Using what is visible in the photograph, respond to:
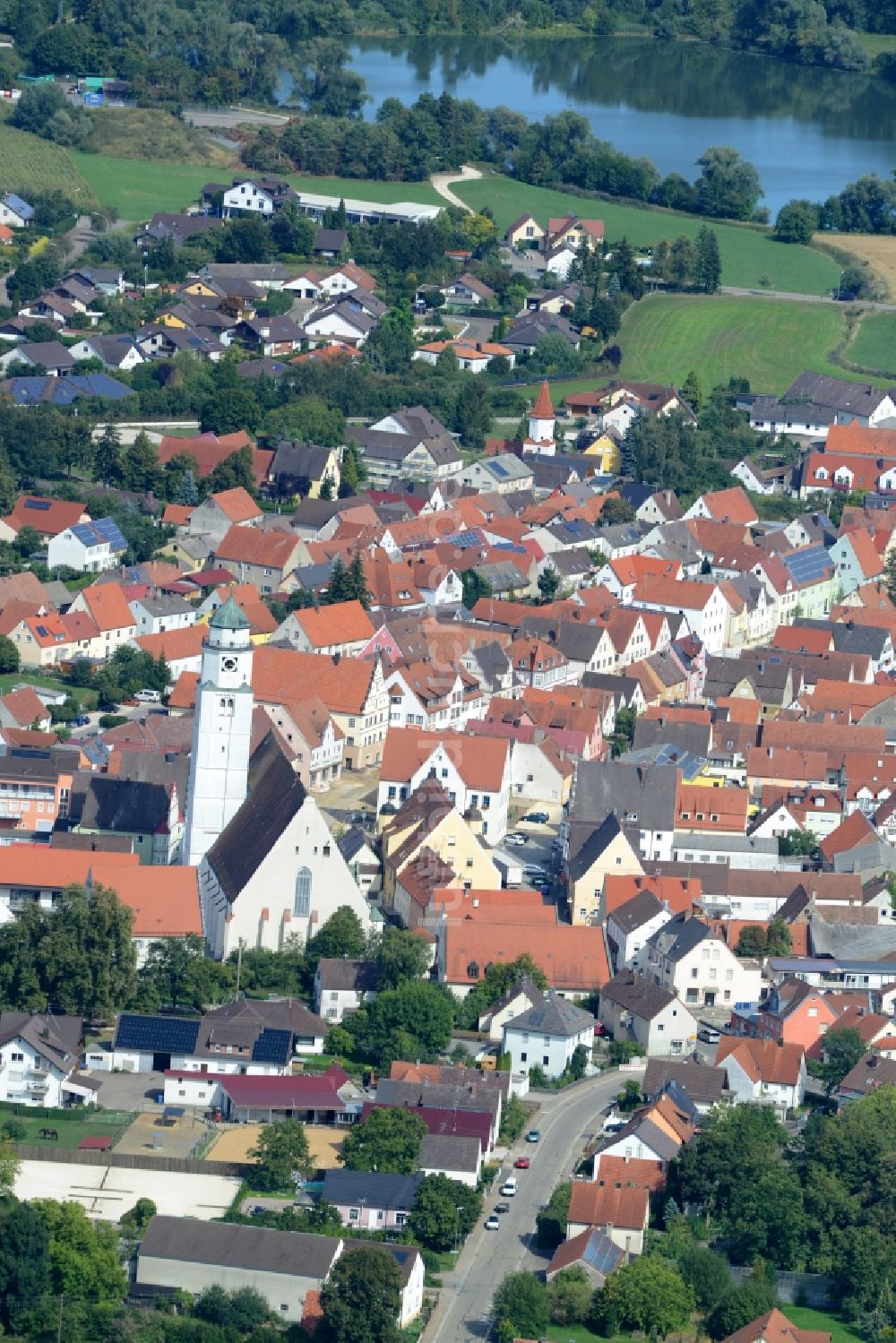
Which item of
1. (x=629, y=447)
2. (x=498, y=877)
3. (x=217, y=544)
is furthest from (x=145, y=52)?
(x=498, y=877)

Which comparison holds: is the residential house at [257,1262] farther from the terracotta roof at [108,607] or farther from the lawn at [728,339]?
the lawn at [728,339]

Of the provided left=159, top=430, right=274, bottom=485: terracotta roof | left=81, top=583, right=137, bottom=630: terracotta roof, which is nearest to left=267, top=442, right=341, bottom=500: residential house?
left=159, top=430, right=274, bottom=485: terracotta roof

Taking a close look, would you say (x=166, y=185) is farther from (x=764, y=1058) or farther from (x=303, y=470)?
Result: (x=764, y=1058)

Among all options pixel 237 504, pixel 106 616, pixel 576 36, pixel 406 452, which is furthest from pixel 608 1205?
pixel 576 36

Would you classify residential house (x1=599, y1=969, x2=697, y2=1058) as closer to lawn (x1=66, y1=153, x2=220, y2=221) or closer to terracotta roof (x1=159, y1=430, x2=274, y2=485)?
terracotta roof (x1=159, y1=430, x2=274, y2=485)

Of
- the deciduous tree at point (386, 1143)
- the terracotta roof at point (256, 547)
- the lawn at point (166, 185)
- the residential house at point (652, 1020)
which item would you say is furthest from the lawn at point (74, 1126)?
the lawn at point (166, 185)
